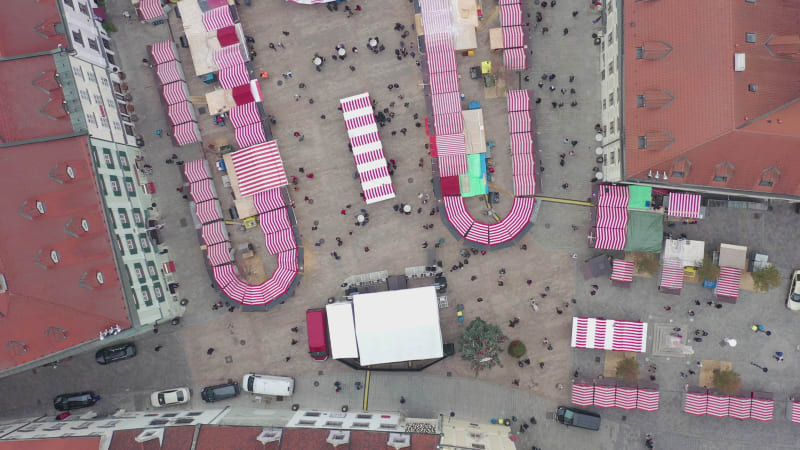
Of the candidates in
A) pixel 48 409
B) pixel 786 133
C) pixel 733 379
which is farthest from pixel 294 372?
pixel 786 133

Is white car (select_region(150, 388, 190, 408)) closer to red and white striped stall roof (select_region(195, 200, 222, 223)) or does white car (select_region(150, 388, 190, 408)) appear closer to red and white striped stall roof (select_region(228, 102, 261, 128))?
red and white striped stall roof (select_region(195, 200, 222, 223))

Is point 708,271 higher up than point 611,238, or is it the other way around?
point 611,238

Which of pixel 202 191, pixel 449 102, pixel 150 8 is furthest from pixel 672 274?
pixel 150 8

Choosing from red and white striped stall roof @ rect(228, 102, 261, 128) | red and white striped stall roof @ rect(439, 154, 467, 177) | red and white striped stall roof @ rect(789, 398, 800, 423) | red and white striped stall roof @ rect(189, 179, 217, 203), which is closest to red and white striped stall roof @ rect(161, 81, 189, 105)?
red and white striped stall roof @ rect(228, 102, 261, 128)

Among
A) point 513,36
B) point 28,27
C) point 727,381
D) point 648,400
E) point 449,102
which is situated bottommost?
point 648,400

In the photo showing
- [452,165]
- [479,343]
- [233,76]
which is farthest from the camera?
[233,76]

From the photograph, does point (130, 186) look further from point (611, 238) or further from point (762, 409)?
point (762, 409)

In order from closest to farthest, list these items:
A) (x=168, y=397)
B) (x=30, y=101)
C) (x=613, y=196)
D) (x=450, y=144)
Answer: (x=30, y=101), (x=613, y=196), (x=450, y=144), (x=168, y=397)
